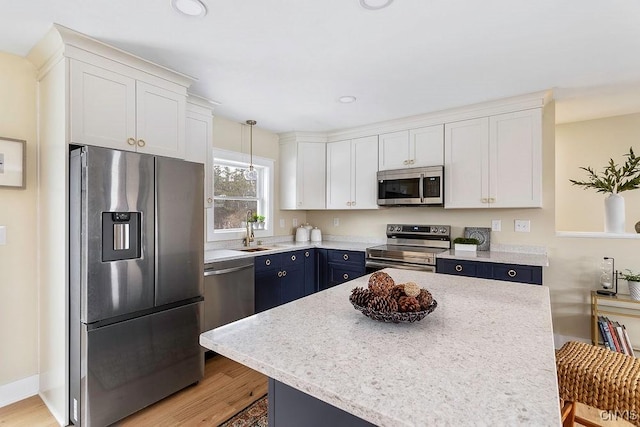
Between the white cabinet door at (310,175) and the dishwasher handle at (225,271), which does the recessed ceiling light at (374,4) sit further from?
the white cabinet door at (310,175)

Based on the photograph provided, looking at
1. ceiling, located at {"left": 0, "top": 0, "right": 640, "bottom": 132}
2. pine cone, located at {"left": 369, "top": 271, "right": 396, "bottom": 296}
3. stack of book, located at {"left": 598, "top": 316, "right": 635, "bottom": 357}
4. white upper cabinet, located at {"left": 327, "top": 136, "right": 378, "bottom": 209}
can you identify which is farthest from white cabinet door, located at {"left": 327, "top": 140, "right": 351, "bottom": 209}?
pine cone, located at {"left": 369, "top": 271, "right": 396, "bottom": 296}

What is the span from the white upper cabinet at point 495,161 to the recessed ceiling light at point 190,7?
2561mm

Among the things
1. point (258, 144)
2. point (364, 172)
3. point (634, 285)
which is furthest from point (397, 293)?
point (258, 144)

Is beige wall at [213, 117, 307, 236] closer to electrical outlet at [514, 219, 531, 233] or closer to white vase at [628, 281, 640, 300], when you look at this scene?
electrical outlet at [514, 219, 531, 233]

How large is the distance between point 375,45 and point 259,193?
255 cm

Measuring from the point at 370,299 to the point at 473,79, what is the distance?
2244 mm

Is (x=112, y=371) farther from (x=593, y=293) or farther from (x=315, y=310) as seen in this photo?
(x=593, y=293)

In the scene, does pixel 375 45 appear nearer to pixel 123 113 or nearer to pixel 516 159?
pixel 123 113

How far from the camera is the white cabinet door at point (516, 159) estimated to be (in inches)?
113

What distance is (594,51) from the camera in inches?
83.0

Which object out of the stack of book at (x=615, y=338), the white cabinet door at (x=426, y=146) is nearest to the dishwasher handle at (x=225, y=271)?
the white cabinet door at (x=426, y=146)

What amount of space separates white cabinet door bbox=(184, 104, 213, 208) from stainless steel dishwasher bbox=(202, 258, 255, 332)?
74 centimetres

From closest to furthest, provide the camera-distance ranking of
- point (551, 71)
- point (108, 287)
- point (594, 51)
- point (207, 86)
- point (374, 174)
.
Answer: point (108, 287) → point (594, 51) → point (551, 71) → point (207, 86) → point (374, 174)

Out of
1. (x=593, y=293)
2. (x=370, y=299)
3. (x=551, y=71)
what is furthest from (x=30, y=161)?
(x=593, y=293)
